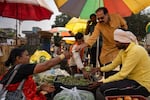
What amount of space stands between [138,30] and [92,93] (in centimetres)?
4164

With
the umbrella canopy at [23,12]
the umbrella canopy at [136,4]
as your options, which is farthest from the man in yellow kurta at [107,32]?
the umbrella canopy at [23,12]

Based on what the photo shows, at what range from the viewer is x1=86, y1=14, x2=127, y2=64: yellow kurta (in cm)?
656

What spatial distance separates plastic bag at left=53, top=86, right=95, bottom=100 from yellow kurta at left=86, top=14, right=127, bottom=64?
1.67 m

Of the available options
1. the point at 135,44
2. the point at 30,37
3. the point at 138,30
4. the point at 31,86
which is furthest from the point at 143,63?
the point at 138,30

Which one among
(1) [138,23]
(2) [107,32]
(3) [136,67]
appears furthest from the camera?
(1) [138,23]

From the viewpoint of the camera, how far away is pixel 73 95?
4898mm

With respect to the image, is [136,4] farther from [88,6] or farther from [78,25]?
[78,25]

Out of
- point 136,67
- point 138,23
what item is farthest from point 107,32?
point 138,23

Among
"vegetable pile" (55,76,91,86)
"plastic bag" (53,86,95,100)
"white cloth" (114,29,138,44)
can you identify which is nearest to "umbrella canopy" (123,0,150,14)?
"vegetable pile" (55,76,91,86)

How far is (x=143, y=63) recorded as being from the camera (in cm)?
487

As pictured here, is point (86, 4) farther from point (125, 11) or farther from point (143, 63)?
point (143, 63)

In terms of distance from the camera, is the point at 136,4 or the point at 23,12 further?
the point at 23,12

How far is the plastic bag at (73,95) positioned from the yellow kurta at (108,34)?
5.48ft

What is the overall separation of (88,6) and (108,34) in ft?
5.72
